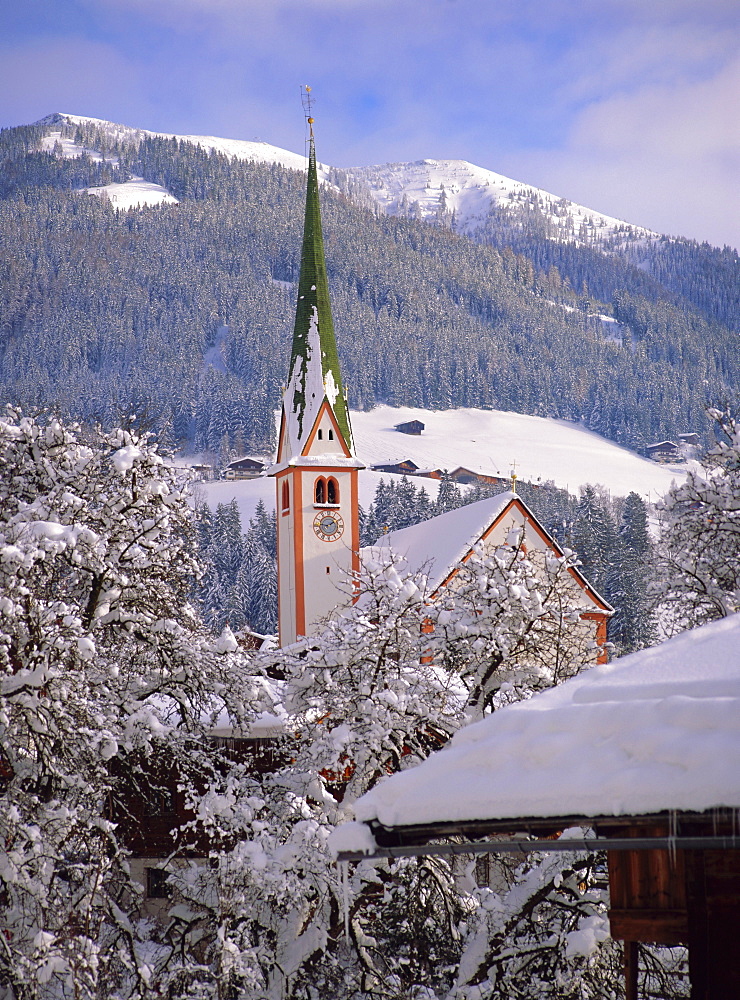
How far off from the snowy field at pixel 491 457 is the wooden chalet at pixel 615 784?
124 m

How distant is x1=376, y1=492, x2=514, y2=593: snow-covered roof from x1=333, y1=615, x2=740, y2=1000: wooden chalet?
31.3 metres

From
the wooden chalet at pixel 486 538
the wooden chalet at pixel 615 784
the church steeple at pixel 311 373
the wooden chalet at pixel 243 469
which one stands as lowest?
the wooden chalet at pixel 615 784

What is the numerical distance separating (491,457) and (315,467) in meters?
127

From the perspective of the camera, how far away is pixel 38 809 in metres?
14.2

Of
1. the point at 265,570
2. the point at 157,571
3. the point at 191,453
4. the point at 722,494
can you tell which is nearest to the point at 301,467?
→ the point at 722,494

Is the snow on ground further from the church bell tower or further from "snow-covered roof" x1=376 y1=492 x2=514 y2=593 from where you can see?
the church bell tower

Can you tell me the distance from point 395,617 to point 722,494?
705 centimetres

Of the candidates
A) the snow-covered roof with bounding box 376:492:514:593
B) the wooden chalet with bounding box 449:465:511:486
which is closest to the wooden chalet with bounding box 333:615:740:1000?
the snow-covered roof with bounding box 376:492:514:593

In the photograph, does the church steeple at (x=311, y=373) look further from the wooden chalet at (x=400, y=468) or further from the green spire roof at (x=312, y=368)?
the wooden chalet at (x=400, y=468)

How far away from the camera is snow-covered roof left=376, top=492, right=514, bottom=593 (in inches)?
1549

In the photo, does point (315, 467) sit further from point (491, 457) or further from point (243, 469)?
point (491, 457)

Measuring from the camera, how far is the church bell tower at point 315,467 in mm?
43594

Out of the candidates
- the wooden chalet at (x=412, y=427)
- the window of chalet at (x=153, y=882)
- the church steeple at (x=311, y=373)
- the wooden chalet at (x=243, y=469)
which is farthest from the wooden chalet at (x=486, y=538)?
the wooden chalet at (x=412, y=427)

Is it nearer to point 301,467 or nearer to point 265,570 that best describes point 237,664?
point 301,467
